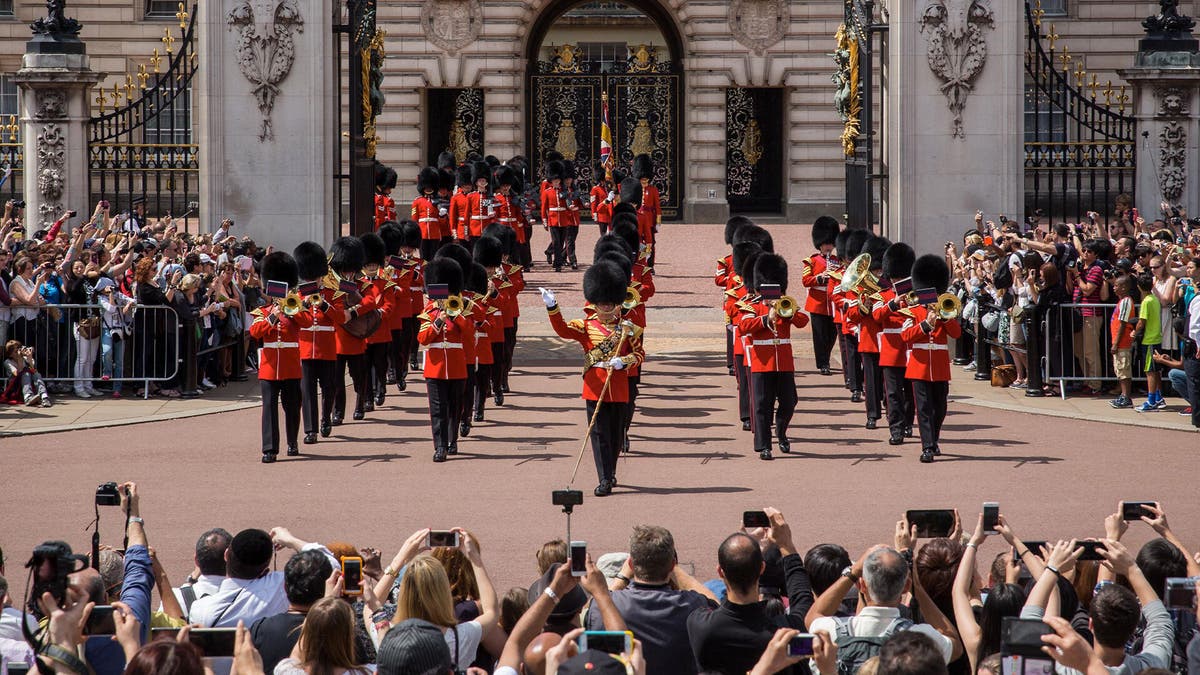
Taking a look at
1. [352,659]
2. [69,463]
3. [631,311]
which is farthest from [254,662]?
[631,311]

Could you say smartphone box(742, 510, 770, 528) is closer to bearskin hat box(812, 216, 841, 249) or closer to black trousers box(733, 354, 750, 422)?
black trousers box(733, 354, 750, 422)

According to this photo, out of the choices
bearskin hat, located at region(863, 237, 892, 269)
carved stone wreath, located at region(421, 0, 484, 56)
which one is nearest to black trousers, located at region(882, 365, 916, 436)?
bearskin hat, located at region(863, 237, 892, 269)

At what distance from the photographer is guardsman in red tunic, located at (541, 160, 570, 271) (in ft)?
70.1

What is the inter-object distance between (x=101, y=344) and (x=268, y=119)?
3.12 meters

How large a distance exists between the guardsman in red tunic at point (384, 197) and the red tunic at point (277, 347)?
810cm

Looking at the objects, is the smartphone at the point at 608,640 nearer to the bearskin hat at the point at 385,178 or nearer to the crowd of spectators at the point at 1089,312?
the crowd of spectators at the point at 1089,312

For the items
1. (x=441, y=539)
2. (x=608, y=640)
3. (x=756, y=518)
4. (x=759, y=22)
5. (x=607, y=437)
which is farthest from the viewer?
(x=759, y=22)

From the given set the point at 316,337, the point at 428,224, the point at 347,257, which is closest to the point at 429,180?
the point at 428,224

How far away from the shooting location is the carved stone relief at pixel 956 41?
1516cm

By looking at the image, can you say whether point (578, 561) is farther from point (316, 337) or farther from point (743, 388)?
point (743, 388)

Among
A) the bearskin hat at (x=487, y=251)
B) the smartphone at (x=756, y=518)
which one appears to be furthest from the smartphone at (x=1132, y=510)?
the bearskin hat at (x=487, y=251)

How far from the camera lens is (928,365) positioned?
10945 millimetres

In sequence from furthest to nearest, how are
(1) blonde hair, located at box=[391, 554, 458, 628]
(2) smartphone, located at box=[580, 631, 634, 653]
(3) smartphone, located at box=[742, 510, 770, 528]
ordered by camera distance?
(3) smartphone, located at box=[742, 510, 770, 528], (1) blonde hair, located at box=[391, 554, 458, 628], (2) smartphone, located at box=[580, 631, 634, 653]

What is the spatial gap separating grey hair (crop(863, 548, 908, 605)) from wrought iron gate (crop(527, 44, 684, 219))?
2411 centimetres
